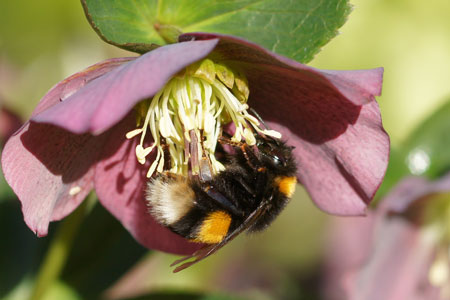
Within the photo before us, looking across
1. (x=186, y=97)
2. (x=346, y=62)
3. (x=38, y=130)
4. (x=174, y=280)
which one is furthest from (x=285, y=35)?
(x=346, y=62)

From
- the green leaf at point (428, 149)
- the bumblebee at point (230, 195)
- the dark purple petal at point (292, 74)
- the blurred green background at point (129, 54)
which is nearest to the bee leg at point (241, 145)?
the bumblebee at point (230, 195)

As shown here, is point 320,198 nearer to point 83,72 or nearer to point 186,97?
point 186,97

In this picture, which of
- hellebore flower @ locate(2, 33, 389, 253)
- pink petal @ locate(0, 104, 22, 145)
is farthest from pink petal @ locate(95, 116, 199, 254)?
pink petal @ locate(0, 104, 22, 145)

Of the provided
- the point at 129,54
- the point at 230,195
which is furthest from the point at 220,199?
the point at 129,54

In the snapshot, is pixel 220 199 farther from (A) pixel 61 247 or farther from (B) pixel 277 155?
(A) pixel 61 247

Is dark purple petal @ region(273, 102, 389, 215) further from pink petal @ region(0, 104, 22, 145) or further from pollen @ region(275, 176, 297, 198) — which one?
pink petal @ region(0, 104, 22, 145)
